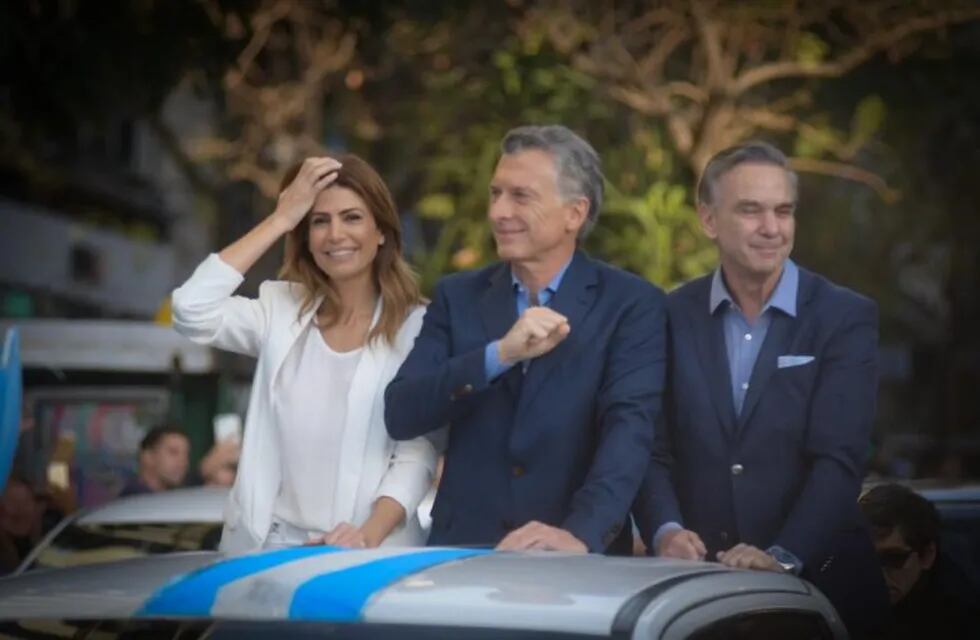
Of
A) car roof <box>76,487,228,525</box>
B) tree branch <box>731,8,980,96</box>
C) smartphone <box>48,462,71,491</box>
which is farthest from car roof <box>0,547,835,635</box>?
tree branch <box>731,8,980,96</box>

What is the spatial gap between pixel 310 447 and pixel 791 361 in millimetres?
1040

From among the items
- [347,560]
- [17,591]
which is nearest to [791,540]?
[347,560]

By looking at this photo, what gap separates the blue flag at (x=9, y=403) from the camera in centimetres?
598

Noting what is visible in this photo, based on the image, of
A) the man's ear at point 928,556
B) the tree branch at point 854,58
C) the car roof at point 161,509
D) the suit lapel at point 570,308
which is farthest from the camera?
the tree branch at point 854,58

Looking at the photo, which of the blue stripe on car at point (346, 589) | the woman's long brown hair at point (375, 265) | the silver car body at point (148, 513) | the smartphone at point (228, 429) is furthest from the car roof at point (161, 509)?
the blue stripe on car at point (346, 589)

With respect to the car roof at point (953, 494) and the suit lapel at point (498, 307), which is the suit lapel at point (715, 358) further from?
the car roof at point (953, 494)

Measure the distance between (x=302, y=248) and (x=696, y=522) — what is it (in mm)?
1110

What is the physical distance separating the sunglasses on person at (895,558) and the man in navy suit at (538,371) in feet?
2.88

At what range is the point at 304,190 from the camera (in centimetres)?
558

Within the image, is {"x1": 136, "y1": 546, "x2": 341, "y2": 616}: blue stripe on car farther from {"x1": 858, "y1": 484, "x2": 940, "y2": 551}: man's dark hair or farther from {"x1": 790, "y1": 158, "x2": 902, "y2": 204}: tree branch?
{"x1": 790, "y1": 158, "x2": 902, "y2": 204}: tree branch

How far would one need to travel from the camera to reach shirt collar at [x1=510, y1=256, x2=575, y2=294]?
5383 mm

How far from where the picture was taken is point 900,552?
6027 mm

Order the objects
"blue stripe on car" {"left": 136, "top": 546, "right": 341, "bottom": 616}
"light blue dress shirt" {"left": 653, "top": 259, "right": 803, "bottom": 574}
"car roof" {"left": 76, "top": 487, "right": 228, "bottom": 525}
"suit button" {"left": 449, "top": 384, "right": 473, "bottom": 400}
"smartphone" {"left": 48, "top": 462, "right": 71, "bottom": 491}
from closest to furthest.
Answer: "blue stripe on car" {"left": 136, "top": 546, "right": 341, "bottom": 616} < "suit button" {"left": 449, "top": 384, "right": 473, "bottom": 400} < "light blue dress shirt" {"left": 653, "top": 259, "right": 803, "bottom": 574} < "car roof" {"left": 76, "top": 487, "right": 228, "bottom": 525} < "smartphone" {"left": 48, "top": 462, "right": 71, "bottom": 491}

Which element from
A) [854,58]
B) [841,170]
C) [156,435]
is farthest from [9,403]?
[841,170]
